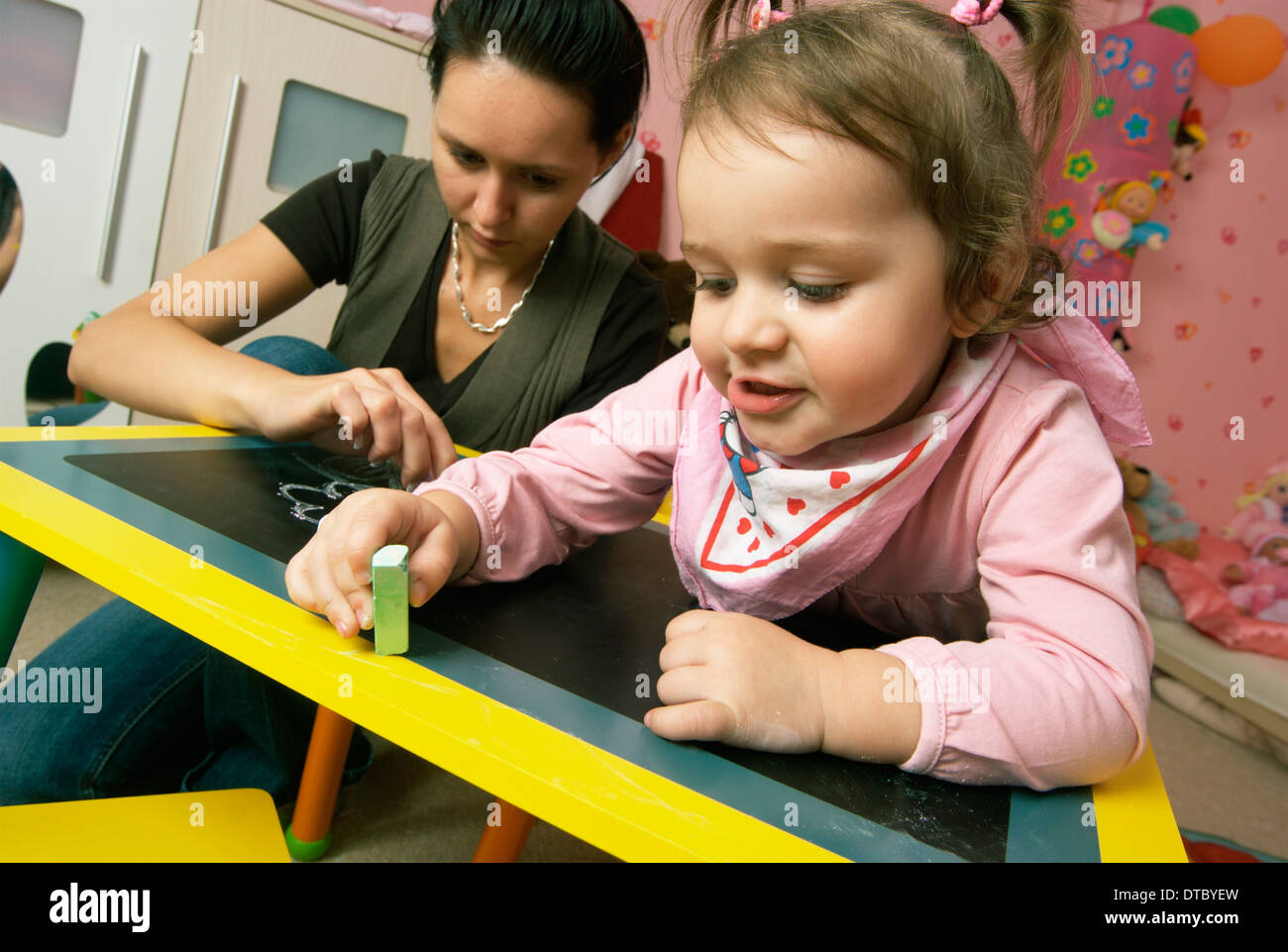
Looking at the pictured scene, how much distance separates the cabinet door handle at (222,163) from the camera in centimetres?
199

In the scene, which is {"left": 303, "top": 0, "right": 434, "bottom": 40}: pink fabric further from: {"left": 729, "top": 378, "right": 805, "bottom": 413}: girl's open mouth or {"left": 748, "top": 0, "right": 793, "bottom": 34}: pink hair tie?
{"left": 729, "top": 378, "right": 805, "bottom": 413}: girl's open mouth

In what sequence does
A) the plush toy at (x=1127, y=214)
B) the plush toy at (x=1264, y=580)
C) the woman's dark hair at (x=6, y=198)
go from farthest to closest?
the plush toy at (x=1127, y=214) < the plush toy at (x=1264, y=580) < the woman's dark hair at (x=6, y=198)

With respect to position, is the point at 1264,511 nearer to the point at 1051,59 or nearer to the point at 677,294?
the point at 677,294

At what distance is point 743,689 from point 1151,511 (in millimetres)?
2337

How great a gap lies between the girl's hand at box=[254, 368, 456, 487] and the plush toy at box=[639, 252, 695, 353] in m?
1.04

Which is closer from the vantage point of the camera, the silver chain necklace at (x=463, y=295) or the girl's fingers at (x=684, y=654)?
Result: the girl's fingers at (x=684, y=654)

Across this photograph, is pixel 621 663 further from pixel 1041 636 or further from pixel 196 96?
pixel 196 96

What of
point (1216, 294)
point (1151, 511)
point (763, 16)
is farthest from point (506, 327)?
point (1216, 294)

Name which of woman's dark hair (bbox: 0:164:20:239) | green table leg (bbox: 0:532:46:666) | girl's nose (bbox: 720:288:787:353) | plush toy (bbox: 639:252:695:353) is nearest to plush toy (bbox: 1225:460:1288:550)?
plush toy (bbox: 639:252:695:353)

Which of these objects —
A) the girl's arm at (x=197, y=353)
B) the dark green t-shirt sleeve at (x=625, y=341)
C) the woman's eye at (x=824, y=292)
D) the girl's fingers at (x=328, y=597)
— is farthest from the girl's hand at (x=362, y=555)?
the dark green t-shirt sleeve at (x=625, y=341)

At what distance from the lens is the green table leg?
635mm

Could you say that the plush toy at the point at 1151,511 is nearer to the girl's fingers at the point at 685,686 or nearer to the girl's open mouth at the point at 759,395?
the girl's open mouth at the point at 759,395

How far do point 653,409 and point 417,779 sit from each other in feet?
2.43

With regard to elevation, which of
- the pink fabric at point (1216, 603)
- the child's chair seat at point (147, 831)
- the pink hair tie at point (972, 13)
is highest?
the pink hair tie at point (972, 13)
